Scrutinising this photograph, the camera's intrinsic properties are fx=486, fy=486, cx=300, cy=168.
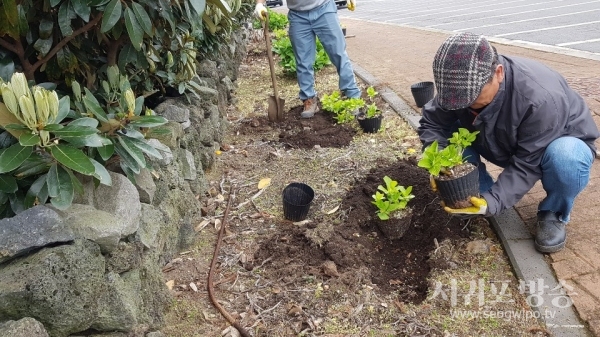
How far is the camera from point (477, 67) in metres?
2.41

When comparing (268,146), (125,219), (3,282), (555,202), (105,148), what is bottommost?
(268,146)

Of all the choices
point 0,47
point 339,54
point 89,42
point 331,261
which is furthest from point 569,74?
point 0,47

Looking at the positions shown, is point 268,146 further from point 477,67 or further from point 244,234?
point 477,67

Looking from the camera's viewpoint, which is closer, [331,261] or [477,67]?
[477,67]

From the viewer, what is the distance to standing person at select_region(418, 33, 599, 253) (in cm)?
245

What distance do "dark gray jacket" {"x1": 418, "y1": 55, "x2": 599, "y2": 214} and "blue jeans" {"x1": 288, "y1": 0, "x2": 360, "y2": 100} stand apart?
2721 mm

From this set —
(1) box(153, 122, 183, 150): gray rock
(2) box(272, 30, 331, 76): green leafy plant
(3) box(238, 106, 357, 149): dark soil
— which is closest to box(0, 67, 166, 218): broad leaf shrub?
(1) box(153, 122, 183, 150): gray rock

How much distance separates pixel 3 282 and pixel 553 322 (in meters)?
2.29

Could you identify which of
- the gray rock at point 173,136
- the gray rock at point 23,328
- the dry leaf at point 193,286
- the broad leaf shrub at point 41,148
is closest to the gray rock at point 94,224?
the broad leaf shrub at point 41,148

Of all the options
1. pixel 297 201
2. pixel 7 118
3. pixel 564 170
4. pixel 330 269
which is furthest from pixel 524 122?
pixel 7 118

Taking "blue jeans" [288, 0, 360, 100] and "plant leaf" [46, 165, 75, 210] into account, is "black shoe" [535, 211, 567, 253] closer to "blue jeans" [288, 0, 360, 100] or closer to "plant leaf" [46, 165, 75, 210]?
"plant leaf" [46, 165, 75, 210]

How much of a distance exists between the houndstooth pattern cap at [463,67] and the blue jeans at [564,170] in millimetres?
554

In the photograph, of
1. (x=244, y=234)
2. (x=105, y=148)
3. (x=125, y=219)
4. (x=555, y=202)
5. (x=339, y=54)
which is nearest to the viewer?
(x=105, y=148)

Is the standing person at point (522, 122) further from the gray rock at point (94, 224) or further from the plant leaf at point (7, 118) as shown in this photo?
the plant leaf at point (7, 118)
